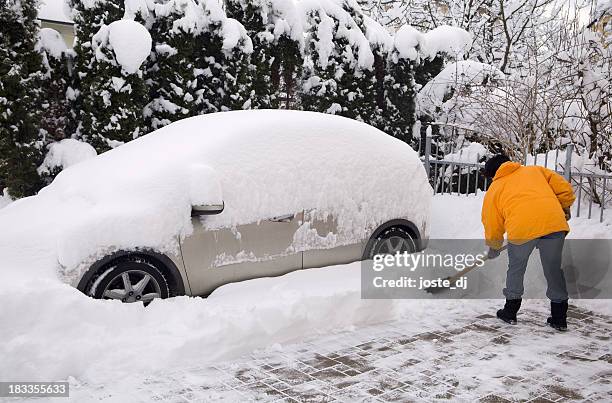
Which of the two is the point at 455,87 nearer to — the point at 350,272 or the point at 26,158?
the point at 350,272

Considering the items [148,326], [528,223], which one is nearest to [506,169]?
[528,223]

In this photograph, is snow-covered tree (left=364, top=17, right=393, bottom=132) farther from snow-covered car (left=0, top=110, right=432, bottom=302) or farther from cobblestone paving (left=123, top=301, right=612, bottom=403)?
cobblestone paving (left=123, top=301, right=612, bottom=403)

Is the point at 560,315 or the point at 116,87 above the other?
the point at 116,87

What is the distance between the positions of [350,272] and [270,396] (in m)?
1.91

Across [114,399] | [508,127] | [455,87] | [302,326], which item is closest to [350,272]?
[302,326]

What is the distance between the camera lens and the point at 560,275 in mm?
4520

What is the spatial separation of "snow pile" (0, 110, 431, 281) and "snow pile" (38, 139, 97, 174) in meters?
2.56

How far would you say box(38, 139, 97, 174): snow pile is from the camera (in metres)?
7.34

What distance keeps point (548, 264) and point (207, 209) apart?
274cm

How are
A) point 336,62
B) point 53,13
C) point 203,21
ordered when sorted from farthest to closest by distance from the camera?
point 53,13
point 336,62
point 203,21

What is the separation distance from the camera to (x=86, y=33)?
734 centimetres

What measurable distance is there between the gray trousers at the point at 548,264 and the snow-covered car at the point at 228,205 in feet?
3.89

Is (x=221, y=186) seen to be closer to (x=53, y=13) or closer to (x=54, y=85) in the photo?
(x=54, y=85)

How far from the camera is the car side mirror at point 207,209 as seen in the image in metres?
4.18
